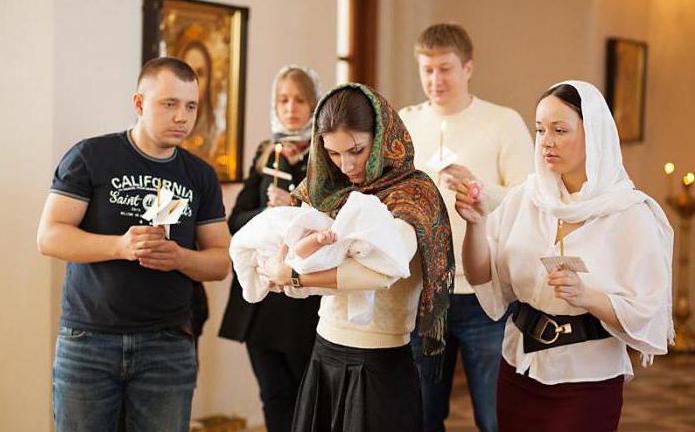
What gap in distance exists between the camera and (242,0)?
5.34 metres

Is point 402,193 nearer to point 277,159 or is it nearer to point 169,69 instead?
point 169,69

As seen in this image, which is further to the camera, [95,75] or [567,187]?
[95,75]

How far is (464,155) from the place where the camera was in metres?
4.00

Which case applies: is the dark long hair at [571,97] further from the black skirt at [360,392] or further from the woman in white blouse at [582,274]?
the black skirt at [360,392]

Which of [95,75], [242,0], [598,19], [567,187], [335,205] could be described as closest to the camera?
[335,205]

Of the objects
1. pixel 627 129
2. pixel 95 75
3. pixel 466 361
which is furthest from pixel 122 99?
pixel 627 129

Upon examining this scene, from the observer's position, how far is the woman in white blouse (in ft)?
9.53

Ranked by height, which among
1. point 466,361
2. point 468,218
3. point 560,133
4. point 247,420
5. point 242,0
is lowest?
point 247,420

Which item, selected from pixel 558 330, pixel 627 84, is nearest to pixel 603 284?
pixel 558 330

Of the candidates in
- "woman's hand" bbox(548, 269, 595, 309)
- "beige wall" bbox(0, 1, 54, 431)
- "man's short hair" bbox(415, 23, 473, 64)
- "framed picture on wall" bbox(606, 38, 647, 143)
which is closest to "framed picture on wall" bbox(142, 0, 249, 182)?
"beige wall" bbox(0, 1, 54, 431)

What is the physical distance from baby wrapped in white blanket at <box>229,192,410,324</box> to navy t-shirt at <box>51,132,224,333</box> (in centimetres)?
59

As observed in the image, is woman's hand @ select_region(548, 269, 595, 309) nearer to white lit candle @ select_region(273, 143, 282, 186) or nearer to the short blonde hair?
white lit candle @ select_region(273, 143, 282, 186)

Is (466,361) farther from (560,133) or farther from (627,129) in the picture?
(627,129)

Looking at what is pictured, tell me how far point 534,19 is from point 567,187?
5078 mm
